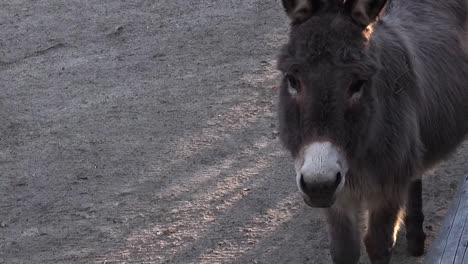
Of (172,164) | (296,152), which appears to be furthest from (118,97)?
(296,152)

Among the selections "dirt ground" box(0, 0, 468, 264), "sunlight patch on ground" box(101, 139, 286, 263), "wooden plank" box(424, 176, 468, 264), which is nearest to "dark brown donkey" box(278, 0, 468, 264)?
"wooden plank" box(424, 176, 468, 264)

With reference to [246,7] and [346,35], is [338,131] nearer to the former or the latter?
[346,35]

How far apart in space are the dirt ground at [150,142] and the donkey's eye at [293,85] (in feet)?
5.38

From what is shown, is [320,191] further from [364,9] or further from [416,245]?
[416,245]

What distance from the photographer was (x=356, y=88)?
3.82 m

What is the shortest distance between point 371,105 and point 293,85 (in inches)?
15.0

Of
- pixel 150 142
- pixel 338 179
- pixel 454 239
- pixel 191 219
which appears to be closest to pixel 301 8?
pixel 338 179

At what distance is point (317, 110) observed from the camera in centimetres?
369

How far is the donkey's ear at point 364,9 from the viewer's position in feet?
12.7

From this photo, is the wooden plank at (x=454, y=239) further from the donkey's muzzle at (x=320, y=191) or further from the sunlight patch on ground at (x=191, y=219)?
the sunlight patch on ground at (x=191, y=219)

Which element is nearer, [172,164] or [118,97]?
[172,164]

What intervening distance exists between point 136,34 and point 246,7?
1186mm

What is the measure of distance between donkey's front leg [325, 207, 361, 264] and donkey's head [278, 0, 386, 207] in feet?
2.20

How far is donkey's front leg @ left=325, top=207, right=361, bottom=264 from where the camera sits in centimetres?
453
